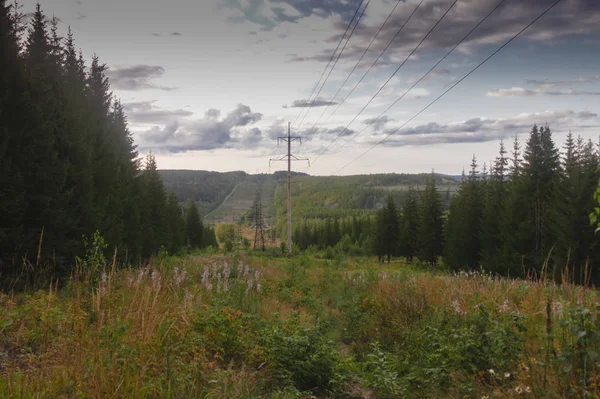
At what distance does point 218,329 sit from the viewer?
6219 mm

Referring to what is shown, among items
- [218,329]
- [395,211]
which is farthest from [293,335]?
[395,211]

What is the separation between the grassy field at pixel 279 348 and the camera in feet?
12.5

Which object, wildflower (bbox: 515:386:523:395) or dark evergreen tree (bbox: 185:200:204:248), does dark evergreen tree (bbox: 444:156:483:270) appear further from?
wildflower (bbox: 515:386:523:395)

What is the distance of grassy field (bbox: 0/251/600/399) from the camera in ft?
12.5

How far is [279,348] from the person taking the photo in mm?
5777

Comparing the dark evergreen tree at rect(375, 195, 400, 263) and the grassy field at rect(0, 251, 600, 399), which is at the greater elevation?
the grassy field at rect(0, 251, 600, 399)

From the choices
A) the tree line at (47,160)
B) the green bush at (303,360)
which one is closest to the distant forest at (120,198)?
the tree line at (47,160)

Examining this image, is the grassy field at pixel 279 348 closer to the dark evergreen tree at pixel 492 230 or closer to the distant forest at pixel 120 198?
the distant forest at pixel 120 198

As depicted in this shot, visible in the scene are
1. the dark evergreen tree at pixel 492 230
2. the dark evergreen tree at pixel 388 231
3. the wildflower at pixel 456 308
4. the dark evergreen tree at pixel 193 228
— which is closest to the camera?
the wildflower at pixel 456 308

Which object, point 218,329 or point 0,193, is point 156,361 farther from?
point 0,193

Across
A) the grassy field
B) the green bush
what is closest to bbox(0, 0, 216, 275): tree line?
the grassy field

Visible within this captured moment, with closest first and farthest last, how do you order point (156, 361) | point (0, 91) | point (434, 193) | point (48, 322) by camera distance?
point (156, 361) < point (48, 322) < point (0, 91) < point (434, 193)

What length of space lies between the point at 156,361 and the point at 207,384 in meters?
0.60

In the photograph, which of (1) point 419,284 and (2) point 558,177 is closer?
(1) point 419,284
